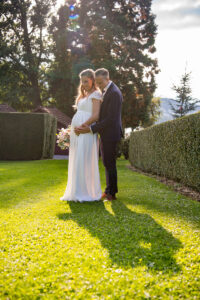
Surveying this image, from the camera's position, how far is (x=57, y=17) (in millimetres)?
27078

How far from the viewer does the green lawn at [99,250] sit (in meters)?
2.38

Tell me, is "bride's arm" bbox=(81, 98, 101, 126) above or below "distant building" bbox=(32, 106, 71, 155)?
below

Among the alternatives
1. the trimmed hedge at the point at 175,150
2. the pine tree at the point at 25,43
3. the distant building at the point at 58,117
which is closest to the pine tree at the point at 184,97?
the distant building at the point at 58,117

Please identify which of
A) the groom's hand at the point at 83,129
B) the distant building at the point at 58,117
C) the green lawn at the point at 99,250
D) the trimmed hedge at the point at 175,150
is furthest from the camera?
the distant building at the point at 58,117

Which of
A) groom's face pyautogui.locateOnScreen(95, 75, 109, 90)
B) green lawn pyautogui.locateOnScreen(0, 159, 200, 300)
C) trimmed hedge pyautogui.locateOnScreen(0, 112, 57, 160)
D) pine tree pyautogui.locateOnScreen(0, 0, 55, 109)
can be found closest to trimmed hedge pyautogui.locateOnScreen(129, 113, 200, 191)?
green lawn pyautogui.locateOnScreen(0, 159, 200, 300)

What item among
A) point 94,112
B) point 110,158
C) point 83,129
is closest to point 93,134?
point 83,129

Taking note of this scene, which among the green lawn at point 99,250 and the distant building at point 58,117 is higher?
the distant building at point 58,117

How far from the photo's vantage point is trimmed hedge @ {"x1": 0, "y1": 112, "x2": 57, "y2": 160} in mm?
17656

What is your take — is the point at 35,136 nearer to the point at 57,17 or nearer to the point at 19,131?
the point at 19,131

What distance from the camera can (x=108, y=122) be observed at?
5441mm

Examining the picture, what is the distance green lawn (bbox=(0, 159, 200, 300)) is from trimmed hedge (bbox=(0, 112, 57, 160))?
12.7 meters

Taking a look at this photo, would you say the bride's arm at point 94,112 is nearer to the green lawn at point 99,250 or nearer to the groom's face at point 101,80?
the groom's face at point 101,80

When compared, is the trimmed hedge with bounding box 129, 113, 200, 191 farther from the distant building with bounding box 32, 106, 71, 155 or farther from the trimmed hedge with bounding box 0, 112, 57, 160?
the distant building with bounding box 32, 106, 71, 155

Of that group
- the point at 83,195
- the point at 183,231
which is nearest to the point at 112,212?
the point at 83,195
